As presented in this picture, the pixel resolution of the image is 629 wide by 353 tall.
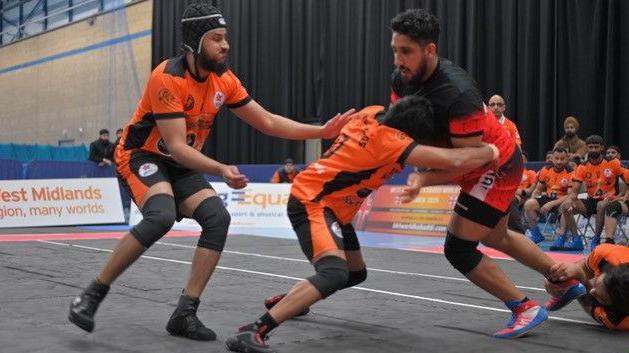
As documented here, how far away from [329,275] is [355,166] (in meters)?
0.51

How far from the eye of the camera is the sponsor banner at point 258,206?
A: 43.9 ft

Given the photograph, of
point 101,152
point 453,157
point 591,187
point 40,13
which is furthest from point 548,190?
point 40,13

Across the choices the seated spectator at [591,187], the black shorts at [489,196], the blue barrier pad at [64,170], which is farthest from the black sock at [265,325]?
the blue barrier pad at [64,170]

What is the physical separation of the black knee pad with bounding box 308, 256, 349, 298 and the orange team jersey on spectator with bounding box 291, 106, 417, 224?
0.29m

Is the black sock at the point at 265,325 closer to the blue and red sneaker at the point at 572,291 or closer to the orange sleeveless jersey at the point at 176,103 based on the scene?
the orange sleeveless jersey at the point at 176,103

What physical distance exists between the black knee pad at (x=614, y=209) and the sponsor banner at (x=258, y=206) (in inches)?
214

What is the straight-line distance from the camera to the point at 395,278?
651cm

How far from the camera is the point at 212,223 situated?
4008 mm

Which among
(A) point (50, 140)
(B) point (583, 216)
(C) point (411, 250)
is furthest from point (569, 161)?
(A) point (50, 140)

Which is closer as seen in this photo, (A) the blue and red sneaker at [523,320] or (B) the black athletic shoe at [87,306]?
(B) the black athletic shoe at [87,306]

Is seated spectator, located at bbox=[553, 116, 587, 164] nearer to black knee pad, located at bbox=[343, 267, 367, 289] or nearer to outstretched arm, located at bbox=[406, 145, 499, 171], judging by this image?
black knee pad, located at bbox=[343, 267, 367, 289]

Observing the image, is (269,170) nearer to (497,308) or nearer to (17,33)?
(497,308)

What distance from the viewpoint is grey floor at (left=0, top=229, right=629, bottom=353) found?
3750mm

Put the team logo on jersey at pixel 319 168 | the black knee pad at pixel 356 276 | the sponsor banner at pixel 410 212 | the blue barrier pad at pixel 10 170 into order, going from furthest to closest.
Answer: the blue barrier pad at pixel 10 170 → the sponsor banner at pixel 410 212 → the black knee pad at pixel 356 276 → the team logo on jersey at pixel 319 168
